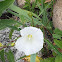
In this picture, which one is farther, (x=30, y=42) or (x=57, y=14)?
(x=57, y=14)

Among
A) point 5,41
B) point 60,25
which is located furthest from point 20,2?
point 60,25

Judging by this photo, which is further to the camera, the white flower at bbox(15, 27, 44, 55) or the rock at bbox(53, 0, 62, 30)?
the rock at bbox(53, 0, 62, 30)

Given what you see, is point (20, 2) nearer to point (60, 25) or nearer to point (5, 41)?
point (5, 41)

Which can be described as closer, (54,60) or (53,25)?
(54,60)

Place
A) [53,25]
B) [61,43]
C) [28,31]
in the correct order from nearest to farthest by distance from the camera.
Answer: [28,31], [61,43], [53,25]
